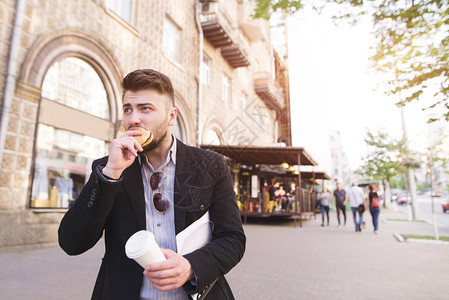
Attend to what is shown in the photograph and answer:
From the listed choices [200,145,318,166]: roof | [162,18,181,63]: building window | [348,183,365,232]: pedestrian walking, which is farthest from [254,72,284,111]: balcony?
[348,183,365,232]: pedestrian walking

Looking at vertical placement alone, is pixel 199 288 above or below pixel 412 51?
below

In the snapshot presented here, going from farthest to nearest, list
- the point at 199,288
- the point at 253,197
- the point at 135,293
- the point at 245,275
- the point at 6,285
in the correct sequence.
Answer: the point at 253,197 → the point at 245,275 → the point at 6,285 → the point at 135,293 → the point at 199,288

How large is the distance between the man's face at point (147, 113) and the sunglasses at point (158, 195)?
0.15m

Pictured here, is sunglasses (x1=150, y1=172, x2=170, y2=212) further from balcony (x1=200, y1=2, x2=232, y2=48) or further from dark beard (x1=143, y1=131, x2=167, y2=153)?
balcony (x1=200, y1=2, x2=232, y2=48)

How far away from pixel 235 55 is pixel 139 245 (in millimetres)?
17424

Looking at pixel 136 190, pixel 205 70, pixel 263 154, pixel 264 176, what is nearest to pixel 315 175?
pixel 264 176

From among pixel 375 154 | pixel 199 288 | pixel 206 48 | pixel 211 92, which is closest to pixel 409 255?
pixel 199 288

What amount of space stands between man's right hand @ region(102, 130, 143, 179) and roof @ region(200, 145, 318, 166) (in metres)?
12.5

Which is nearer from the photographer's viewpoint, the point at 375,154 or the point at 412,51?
the point at 412,51

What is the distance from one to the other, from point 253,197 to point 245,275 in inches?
467

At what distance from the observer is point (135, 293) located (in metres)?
1.34

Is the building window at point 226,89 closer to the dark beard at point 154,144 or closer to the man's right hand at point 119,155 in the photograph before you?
the dark beard at point 154,144

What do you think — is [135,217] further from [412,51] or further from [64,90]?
[64,90]

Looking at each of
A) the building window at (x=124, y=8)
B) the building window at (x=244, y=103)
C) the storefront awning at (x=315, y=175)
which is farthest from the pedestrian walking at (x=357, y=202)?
the storefront awning at (x=315, y=175)
